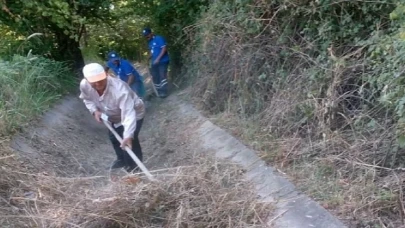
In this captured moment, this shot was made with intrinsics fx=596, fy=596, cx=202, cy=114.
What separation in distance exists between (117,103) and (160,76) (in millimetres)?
5467

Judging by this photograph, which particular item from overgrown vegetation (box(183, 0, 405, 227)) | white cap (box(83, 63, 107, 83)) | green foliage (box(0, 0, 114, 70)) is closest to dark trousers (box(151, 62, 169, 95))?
green foliage (box(0, 0, 114, 70))

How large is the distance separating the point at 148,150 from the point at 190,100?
1833mm

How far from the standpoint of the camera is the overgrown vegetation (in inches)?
185

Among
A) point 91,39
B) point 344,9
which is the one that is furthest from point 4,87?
point 91,39

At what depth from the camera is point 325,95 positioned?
5914 millimetres

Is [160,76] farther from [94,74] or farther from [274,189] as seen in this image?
[274,189]

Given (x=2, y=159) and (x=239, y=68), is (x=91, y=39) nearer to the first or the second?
(x=239, y=68)

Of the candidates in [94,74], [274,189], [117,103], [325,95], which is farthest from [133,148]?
[325,95]

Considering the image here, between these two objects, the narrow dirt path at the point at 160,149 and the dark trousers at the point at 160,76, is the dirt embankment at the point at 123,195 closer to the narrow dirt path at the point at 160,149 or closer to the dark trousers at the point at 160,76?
the narrow dirt path at the point at 160,149

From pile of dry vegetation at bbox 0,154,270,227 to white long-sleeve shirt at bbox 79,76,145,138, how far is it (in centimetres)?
87

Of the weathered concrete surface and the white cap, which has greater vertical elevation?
the white cap

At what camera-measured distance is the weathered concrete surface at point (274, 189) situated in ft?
15.1

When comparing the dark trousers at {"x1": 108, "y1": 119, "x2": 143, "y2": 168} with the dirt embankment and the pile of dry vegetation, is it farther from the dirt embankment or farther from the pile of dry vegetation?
the pile of dry vegetation

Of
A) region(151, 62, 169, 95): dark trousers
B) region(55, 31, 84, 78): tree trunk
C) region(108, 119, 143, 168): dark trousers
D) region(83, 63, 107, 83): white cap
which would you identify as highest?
region(83, 63, 107, 83): white cap
